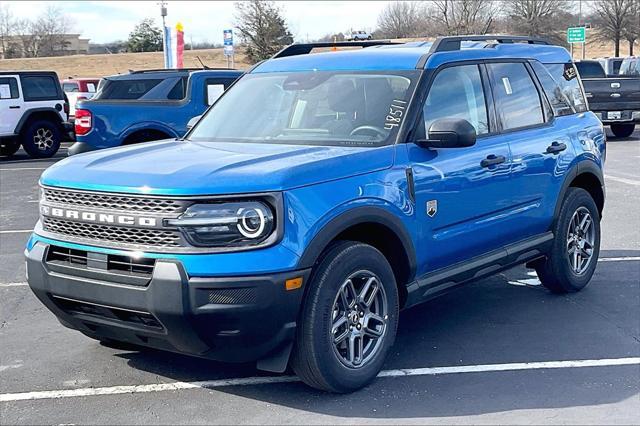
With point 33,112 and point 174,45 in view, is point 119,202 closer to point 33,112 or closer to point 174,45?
point 33,112

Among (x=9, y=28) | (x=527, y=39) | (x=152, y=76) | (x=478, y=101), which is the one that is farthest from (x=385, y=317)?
(x=9, y=28)

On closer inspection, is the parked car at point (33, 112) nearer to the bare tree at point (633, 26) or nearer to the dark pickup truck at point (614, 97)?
the dark pickup truck at point (614, 97)

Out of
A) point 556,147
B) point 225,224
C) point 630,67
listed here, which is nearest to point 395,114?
point 225,224

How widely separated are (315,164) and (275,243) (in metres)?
0.54

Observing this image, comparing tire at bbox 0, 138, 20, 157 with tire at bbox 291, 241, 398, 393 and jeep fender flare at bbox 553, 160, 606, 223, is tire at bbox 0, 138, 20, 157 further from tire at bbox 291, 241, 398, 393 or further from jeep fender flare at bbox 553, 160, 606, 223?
tire at bbox 291, 241, 398, 393

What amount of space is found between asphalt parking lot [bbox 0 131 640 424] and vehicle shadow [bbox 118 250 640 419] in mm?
11

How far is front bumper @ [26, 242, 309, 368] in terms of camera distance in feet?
12.9

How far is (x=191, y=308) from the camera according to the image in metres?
3.94

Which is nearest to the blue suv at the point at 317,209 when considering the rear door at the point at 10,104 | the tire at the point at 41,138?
the rear door at the point at 10,104

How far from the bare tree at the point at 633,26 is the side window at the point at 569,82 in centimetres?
4871

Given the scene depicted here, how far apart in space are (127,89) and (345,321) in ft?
31.3

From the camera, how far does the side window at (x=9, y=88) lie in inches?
706

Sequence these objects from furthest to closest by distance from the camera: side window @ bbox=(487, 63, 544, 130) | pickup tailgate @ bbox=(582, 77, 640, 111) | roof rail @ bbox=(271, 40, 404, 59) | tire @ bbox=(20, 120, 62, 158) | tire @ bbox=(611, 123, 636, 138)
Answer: tire @ bbox=(611, 123, 636, 138)
pickup tailgate @ bbox=(582, 77, 640, 111)
tire @ bbox=(20, 120, 62, 158)
roof rail @ bbox=(271, 40, 404, 59)
side window @ bbox=(487, 63, 544, 130)

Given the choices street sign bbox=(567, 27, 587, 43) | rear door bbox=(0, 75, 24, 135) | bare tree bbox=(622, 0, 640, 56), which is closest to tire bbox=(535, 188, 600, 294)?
rear door bbox=(0, 75, 24, 135)
